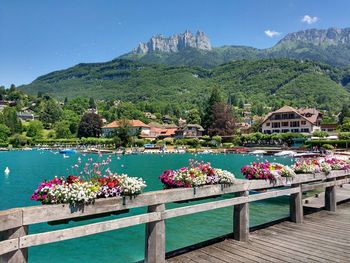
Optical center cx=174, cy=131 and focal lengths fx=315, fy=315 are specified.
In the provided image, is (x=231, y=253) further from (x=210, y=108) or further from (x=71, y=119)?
(x=71, y=119)

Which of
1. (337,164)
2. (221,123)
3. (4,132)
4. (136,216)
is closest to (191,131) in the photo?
(221,123)

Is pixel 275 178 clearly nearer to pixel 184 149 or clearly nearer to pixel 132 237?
pixel 132 237

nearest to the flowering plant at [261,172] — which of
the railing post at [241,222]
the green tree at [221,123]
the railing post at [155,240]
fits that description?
the railing post at [241,222]

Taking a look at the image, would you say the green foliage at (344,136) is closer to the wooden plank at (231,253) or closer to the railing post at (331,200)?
the railing post at (331,200)

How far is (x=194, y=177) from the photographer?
6.39m

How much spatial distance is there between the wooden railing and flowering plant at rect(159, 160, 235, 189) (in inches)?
5.3

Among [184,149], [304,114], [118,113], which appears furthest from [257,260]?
[118,113]

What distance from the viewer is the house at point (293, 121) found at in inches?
3947

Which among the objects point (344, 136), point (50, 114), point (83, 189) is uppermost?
point (50, 114)

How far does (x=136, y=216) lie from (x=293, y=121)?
105m

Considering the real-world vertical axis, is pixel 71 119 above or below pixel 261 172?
above

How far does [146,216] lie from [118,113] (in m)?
189

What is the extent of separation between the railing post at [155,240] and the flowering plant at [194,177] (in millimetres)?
852

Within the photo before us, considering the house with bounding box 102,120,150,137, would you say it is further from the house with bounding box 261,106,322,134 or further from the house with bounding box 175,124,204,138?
the house with bounding box 261,106,322,134
